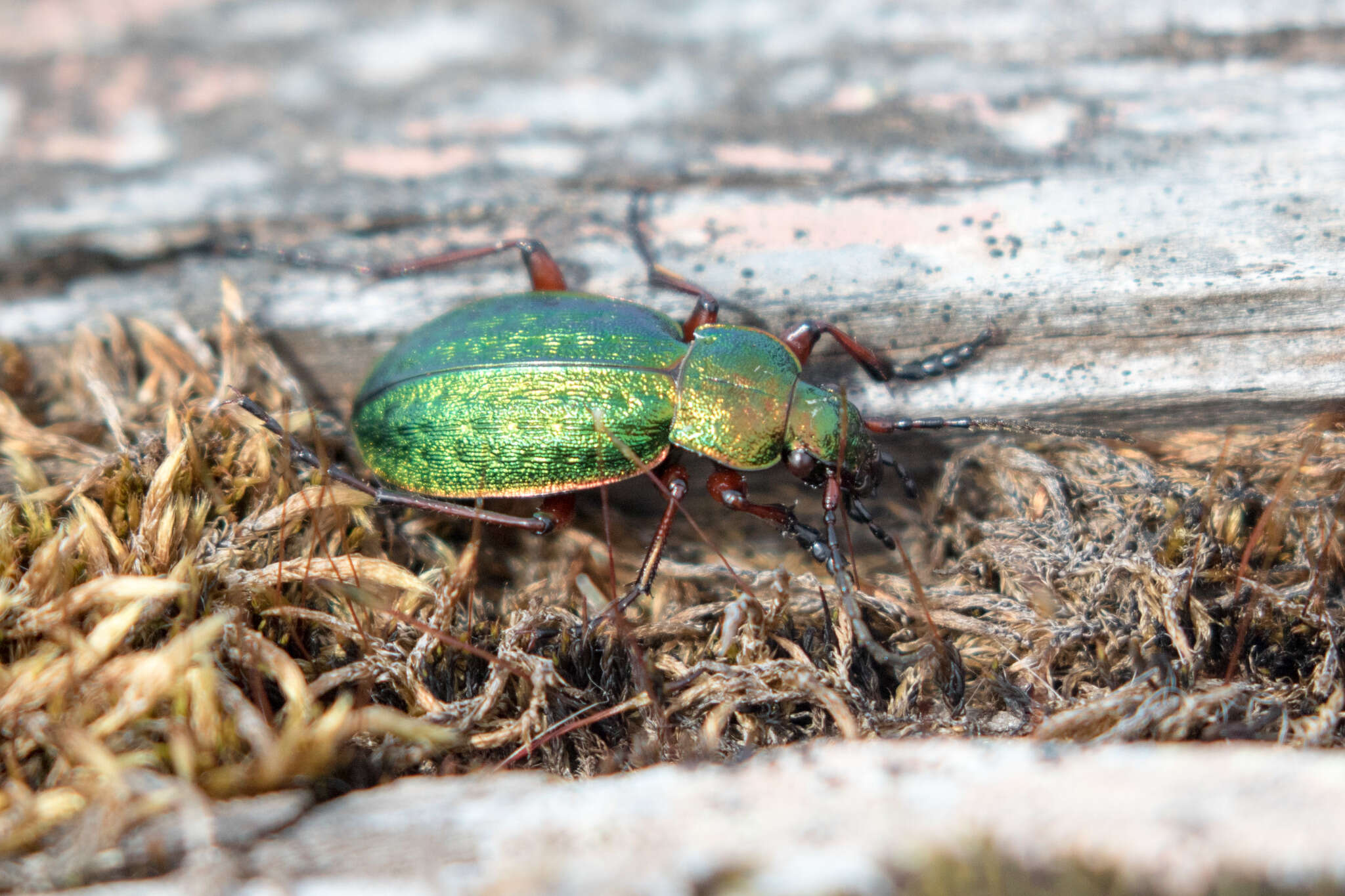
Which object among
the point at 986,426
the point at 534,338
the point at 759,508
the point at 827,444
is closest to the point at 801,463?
the point at 827,444

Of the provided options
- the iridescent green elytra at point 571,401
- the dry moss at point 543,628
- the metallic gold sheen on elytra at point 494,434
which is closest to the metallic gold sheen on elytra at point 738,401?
the iridescent green elytra at point 571,401

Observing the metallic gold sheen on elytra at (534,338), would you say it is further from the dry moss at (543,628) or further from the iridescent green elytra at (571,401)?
the dry moss at (543,628)

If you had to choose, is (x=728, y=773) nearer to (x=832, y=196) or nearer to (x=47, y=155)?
(x=832, y=196)

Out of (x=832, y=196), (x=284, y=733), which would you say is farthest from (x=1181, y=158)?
(x=284, y=733)

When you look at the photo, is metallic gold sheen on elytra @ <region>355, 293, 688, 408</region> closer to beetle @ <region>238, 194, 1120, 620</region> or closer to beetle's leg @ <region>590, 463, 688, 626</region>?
beetle @ <region>238, 194, 1120, 620</region>

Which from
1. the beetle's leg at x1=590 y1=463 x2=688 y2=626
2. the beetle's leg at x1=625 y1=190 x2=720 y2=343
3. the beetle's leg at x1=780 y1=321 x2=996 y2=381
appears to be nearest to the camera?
the beetle's leg at x1=590 y1=463 x2=688 y2=626

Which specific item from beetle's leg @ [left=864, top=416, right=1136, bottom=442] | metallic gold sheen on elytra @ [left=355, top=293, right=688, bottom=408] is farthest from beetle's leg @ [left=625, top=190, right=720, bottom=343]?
beetle's leg @ [left=864, top=416, right=1136, bottom=442]
